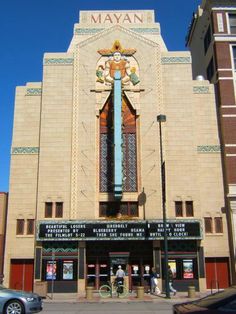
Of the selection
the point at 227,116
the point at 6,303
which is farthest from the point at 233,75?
the point at 6,303

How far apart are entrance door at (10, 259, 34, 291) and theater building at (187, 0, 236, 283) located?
16.0 m

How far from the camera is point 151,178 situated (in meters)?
34.6

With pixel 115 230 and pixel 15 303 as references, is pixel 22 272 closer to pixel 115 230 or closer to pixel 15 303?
pixel 115 230

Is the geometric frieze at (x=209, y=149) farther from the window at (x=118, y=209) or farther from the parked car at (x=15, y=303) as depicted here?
the parked car at (x=15, y=303)

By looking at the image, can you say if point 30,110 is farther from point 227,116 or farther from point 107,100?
point 227,116

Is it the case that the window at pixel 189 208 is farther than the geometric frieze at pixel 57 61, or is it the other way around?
the geometric frieze at pixel 57 61

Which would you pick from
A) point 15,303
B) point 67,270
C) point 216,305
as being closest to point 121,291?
point 67,270

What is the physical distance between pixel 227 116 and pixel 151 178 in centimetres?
874

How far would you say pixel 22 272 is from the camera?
33.8 metres

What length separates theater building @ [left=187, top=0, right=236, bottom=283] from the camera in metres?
34.5

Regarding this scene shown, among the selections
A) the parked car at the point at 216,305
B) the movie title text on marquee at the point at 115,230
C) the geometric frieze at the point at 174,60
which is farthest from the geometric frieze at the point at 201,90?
the parked car at the point at 216,305

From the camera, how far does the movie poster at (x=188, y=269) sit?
1291 inches

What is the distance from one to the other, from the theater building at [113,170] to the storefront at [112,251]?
0.26ft

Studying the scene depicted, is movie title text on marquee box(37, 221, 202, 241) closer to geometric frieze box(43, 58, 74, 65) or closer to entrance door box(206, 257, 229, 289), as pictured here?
entrance door box(206, 257, 229, 289)
